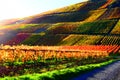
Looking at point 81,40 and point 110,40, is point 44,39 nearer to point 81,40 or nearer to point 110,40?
point 81,40

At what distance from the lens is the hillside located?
11285 cm

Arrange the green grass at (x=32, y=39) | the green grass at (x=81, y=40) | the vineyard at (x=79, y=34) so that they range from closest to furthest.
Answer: the vineyard at (x=79, y=34)
the green grass at (x=81, y=40)
the green grass at (x=32, y=39)

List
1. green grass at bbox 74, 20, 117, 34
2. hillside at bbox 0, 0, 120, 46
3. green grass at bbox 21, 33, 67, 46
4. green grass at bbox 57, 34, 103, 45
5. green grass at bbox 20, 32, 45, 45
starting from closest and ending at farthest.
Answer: green grass at bbox 57, 34, 103, 45 < hillside at bbox 0, 0, 120, 46 < green grass at bbox 21, 33, 67, 46 < green grass at bbox 20, 32, 45, 45 < green grass at bbox 74, 20, 117, 34

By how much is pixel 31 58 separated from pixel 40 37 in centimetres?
8674

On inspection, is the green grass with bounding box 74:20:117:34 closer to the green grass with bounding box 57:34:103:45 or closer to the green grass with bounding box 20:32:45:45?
the green grass with bounding box 57:34:103:45

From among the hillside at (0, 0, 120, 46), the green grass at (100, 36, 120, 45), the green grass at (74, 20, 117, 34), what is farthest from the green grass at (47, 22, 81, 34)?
the green grass at (100, 36, 120, 45)

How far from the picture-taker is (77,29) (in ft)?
435

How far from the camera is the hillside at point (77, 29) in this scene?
370 feet

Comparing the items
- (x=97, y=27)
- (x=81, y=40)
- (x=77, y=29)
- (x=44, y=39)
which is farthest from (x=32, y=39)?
(x=97, y=27)

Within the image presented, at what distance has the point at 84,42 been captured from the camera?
352 ft

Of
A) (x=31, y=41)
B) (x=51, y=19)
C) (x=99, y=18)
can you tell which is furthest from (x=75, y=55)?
(x=51, y=19)

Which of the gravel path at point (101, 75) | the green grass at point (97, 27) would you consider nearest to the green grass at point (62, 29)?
the green grass at point (97, 27)

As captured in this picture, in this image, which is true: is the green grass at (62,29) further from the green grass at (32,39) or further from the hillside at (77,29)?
the green grass at (32,39)

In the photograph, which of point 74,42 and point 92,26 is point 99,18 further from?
point 74,42
